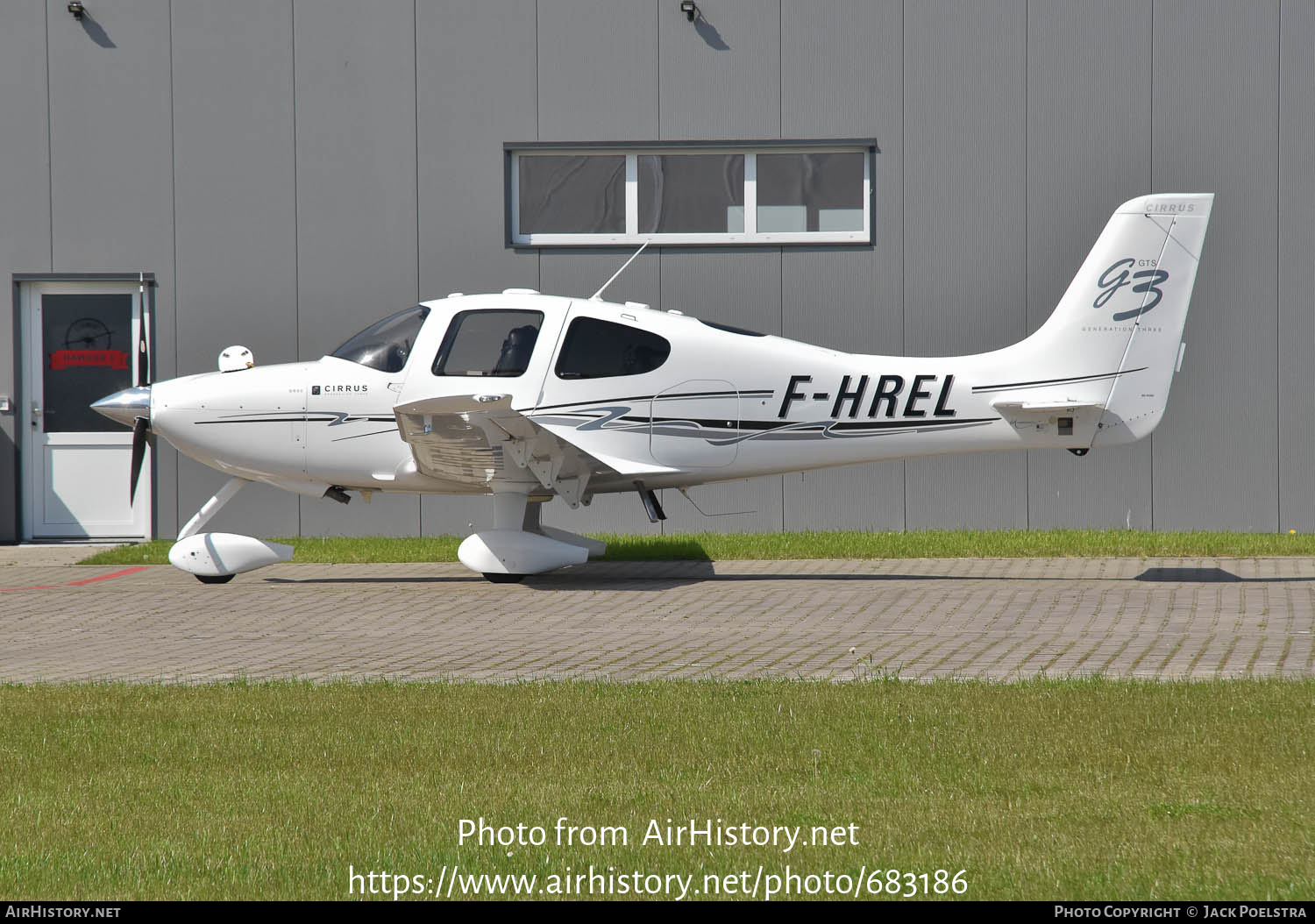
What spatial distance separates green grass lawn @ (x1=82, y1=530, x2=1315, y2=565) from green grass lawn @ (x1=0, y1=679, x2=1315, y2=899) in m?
6.46

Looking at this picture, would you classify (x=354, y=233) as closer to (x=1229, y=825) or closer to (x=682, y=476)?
(x=682, y=476)

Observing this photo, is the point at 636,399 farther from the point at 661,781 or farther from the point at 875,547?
the point at 661,781

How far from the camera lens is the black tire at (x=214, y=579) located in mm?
10961

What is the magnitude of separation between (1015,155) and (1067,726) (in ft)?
32.3

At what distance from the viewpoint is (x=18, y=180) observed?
1412 centimetres

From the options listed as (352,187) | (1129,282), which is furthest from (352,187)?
(1129,282)

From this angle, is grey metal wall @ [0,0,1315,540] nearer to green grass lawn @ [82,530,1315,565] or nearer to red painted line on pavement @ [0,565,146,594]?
→ green grass lawn @ [82,530,1315,565]

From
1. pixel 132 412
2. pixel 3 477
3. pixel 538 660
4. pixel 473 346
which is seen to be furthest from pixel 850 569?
pixel 3 477

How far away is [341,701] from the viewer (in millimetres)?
A: 5914

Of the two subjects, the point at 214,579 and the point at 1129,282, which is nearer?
the point at 1129,282

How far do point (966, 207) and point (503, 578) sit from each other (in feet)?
21.3

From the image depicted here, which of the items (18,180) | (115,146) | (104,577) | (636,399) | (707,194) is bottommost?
(104,577)

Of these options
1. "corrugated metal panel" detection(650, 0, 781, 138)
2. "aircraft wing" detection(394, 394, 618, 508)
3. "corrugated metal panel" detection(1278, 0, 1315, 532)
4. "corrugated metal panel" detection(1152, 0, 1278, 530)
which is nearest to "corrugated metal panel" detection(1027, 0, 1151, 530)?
"corrugated metal panel" detection(1152, 0, 1278, 530)

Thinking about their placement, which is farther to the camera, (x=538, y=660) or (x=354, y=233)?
(x=354, y=233)
